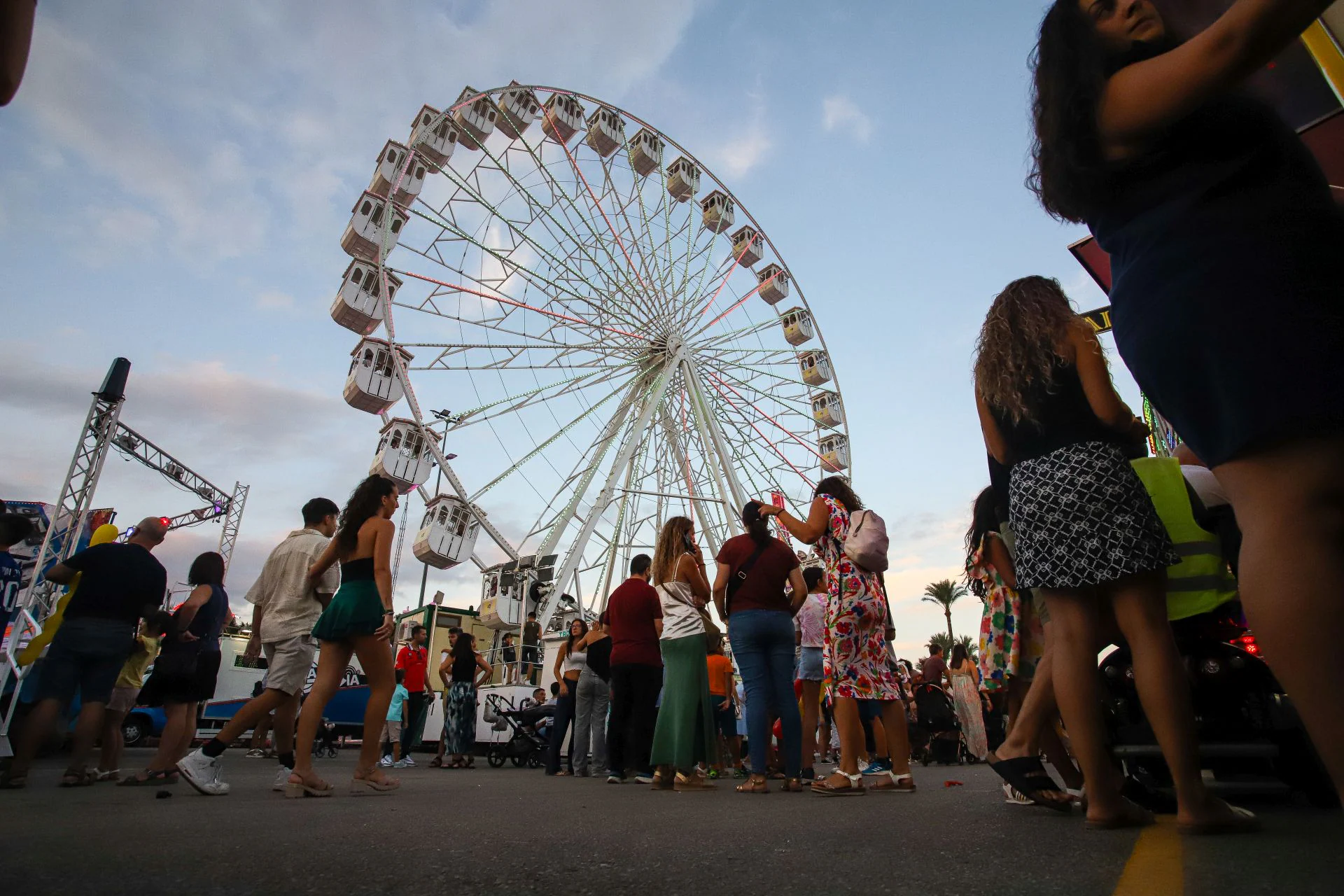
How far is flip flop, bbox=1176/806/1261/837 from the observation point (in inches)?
80.7

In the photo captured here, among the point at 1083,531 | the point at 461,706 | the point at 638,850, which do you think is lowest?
the point at 638,850

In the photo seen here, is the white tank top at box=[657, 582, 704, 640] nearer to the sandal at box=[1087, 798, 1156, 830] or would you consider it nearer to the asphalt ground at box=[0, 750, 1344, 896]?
the asphalt ground at box=[0, 750, 1344, 896]

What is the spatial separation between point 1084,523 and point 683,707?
10.2 ft

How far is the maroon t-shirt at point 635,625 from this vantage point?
222 inches

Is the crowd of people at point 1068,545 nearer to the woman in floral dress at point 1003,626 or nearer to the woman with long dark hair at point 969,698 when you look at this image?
the woman in floral dress at point 1003,626

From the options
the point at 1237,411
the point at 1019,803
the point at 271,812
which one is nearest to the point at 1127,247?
the point at 1237,411

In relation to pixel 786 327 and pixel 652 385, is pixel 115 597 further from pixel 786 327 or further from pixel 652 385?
pixel 786 327

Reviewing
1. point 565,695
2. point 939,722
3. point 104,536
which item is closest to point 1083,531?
point 104,536

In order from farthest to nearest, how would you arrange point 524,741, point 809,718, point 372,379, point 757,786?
1. point 372,379
2. point 524,741
3. point 809,718
4. point 757,786

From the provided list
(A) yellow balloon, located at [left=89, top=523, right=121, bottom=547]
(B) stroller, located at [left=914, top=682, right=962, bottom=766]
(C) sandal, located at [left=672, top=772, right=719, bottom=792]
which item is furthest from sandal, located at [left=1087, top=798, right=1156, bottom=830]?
(B) stroller, located at [left=914, top=682, right=962, bottom=766]

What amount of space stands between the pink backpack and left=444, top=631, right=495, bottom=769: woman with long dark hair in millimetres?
5971

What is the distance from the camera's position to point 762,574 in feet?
15.7

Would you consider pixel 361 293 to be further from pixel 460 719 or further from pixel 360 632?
pixel 360 632

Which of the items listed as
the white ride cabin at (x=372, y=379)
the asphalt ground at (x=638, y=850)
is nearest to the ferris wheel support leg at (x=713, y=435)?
the white ride cabin at (x=372, y=379)
